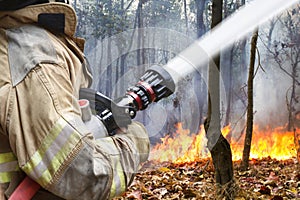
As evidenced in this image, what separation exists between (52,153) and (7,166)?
0.13m

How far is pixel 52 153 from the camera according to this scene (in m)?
0.97

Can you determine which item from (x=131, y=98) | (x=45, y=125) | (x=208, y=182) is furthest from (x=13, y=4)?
(x=208, y=182)

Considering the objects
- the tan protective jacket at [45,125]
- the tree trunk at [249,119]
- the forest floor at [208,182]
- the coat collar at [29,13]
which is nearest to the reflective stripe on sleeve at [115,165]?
the tan protective jacket at [45,125]

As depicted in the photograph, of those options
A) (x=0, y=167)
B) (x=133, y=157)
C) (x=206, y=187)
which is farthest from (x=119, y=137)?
(x=206, y=187)

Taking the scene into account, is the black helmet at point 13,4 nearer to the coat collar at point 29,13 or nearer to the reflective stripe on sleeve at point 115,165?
the coat collar at point 29,13

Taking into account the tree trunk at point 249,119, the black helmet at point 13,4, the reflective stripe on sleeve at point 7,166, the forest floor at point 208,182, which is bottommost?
the forest floor at point 208,182

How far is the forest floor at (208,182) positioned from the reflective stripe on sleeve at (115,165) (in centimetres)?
206

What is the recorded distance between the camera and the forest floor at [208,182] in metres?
3.82

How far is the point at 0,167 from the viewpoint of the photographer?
1.04 metres

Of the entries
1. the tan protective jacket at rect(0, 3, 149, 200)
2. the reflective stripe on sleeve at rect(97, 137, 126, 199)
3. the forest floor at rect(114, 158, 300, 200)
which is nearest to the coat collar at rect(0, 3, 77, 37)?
the tan protective jacket at rect(0, 3, 149, 200)

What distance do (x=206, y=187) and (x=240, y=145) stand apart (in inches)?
92.0

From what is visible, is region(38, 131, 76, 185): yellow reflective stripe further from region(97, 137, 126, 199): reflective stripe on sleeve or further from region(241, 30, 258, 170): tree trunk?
region(241, 30, 258, 170): tree trunk

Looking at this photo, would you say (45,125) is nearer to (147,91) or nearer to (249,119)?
(147,91)

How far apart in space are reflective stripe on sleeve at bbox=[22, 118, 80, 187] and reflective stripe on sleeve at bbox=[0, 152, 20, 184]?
0.08 m
